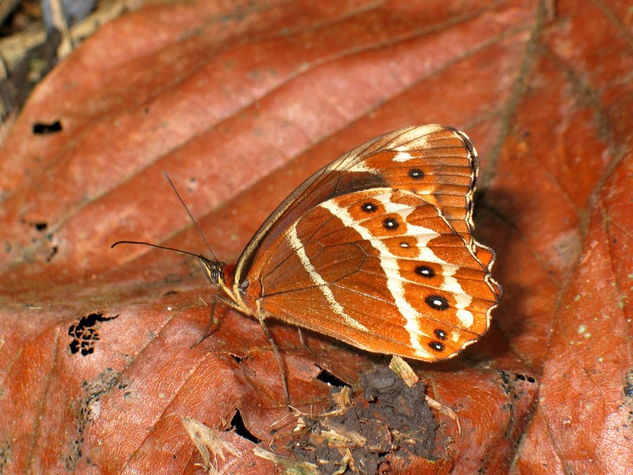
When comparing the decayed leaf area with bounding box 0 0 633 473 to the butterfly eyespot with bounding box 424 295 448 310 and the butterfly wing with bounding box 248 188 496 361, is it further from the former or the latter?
the butterfly eyespot with bounding box 424 295 448 310

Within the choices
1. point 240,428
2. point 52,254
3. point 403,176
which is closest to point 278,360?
point 240,428

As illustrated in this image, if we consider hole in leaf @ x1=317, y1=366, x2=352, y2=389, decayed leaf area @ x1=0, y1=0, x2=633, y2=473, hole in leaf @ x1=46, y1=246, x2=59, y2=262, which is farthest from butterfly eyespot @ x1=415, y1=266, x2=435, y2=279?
hole in leaf @ x1=46, y1=246, x2=59, y2=262

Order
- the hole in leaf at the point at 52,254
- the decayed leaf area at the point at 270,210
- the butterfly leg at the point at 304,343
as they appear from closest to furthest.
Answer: the decayed leaf area at the point at 270,210 < the butterfly leg at the point at 304,343 < the hole in leaf at the point at 52,254

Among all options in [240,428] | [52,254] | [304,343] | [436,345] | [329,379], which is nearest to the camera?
[240,428]

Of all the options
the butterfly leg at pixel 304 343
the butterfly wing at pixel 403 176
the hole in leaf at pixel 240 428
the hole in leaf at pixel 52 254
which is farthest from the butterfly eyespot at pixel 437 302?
the hole in leaf at pixel 52 254

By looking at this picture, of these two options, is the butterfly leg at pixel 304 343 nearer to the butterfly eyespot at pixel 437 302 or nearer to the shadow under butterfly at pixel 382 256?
the shadow under butterfly at pixel 382 256

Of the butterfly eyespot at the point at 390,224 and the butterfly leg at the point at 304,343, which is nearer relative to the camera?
the butterfly eyespot at the point at 390,224

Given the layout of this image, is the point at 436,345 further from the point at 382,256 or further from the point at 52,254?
the point at 52,254
